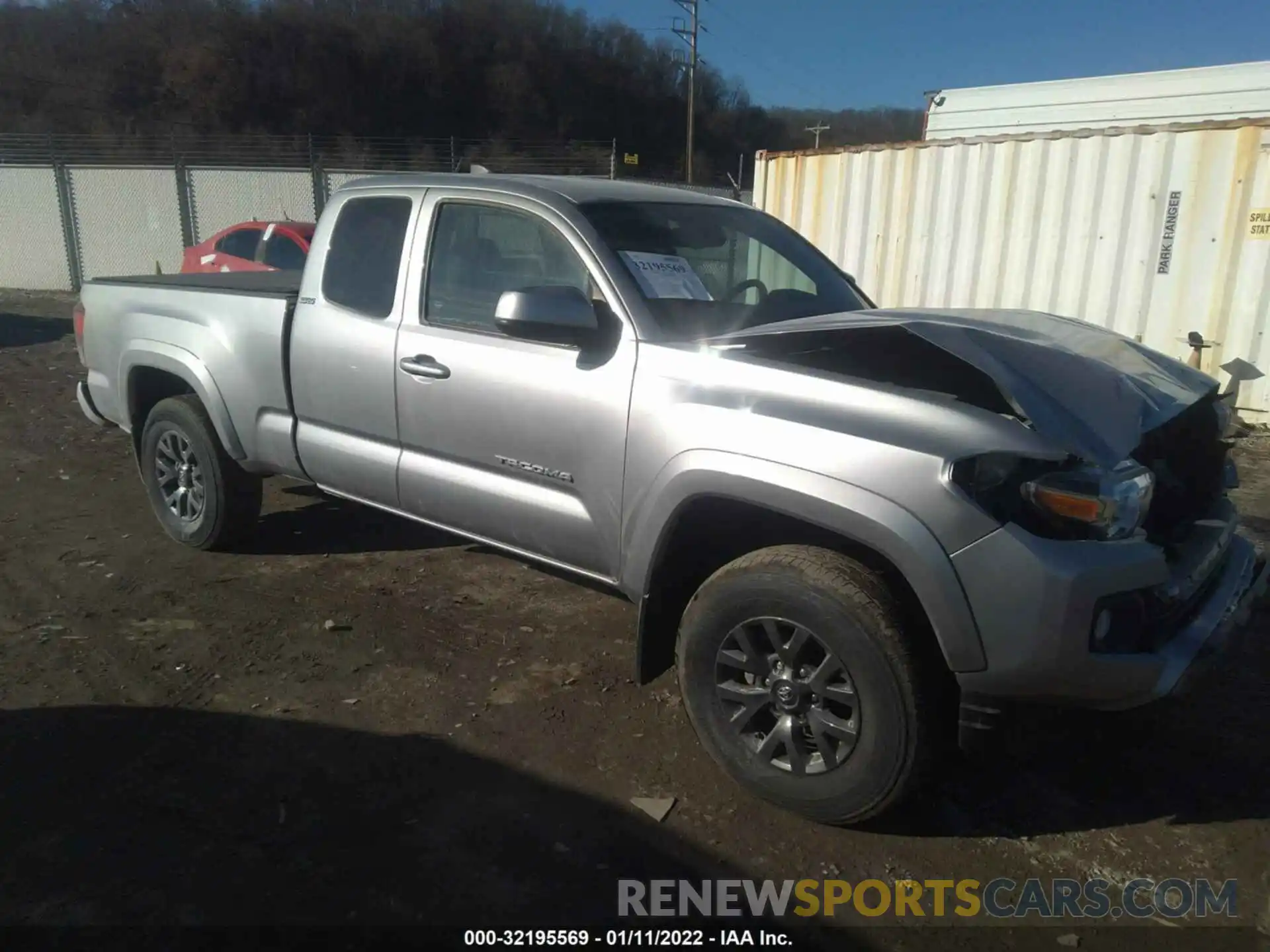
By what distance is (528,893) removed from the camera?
2.59 metres

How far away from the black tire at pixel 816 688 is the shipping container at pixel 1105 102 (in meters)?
8.59

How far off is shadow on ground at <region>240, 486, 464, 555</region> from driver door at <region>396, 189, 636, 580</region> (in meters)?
1.33

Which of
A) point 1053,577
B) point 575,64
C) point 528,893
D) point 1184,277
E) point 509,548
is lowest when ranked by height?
point 528,893

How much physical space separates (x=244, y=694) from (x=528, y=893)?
161 centimetres

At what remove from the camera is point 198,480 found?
492cm

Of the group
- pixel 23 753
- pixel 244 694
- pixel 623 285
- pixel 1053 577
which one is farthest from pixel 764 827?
pixel 23 753

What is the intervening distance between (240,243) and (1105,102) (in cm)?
1052

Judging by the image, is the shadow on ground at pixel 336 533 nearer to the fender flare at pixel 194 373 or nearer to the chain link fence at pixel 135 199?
the fender flare at pixel 194 373

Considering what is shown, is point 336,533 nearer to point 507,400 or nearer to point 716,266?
point 507,400

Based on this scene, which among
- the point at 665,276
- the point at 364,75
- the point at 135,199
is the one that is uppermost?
the point at 364,75

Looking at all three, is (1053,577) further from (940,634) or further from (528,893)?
(528,893)

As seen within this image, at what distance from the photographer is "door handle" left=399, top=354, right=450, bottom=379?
144 inches

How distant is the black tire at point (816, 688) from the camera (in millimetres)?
2582

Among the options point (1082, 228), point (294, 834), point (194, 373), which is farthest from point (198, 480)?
point (1082, 228)
